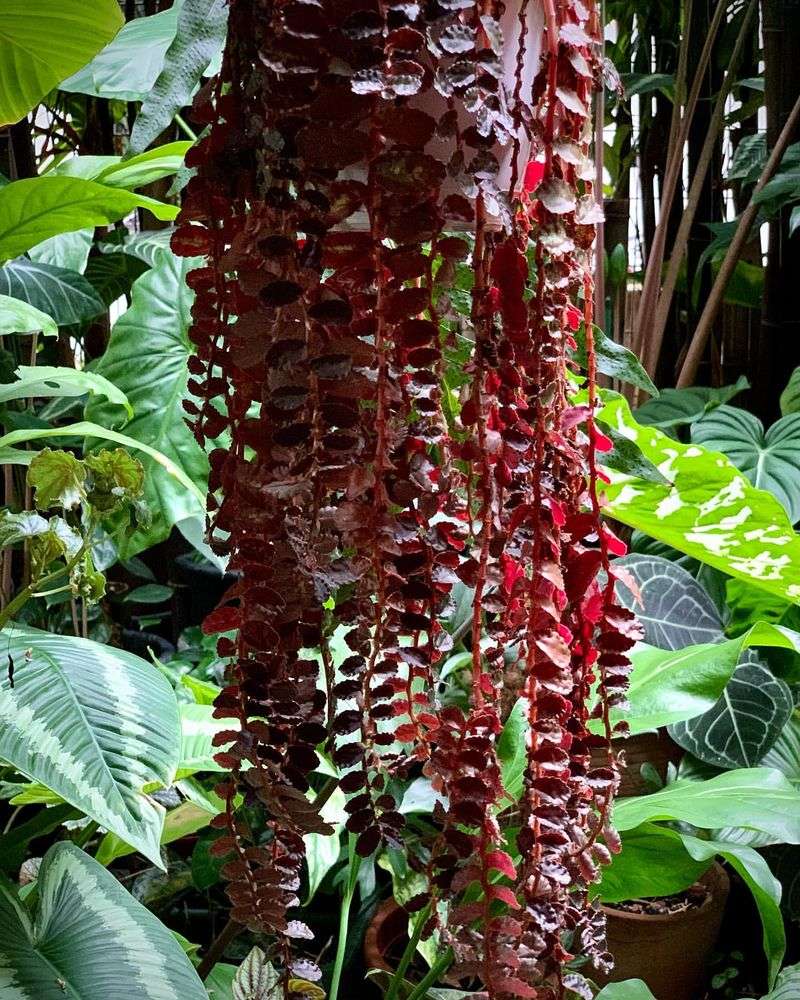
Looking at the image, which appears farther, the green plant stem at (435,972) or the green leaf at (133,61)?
the green leaf at (133,61)

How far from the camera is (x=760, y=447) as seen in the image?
5.69 ft

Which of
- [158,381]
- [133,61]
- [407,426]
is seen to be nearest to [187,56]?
[407,426]

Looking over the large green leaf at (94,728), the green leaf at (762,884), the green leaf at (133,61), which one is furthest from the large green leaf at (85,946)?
the green leaf at (133,61)

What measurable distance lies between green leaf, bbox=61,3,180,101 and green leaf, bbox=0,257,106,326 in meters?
0.44

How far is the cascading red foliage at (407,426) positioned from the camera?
47cm

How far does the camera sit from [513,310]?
1.70 feet

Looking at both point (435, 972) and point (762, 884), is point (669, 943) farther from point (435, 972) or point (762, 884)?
point (435, 972)

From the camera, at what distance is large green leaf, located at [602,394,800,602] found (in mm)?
1018

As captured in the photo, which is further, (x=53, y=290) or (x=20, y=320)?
(x=53, y=290)

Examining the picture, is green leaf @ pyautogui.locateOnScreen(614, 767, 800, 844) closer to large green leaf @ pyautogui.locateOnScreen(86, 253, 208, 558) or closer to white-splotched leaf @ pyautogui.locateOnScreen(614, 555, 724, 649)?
white-splotched leaf @ pyautogui.locateOnScreen(614, 555, 724, 649)

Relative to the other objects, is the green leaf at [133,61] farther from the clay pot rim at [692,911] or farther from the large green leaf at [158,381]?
the clay pot rim at [692,911]

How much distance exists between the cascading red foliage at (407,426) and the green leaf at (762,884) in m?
0.41

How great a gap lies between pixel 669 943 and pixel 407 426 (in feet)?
3.45

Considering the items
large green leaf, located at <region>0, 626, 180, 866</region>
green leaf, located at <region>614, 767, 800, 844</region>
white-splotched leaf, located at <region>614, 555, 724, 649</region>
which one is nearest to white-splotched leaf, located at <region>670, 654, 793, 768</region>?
white-splotched leaf, located at <region>614, 555, 724, 649</region>
